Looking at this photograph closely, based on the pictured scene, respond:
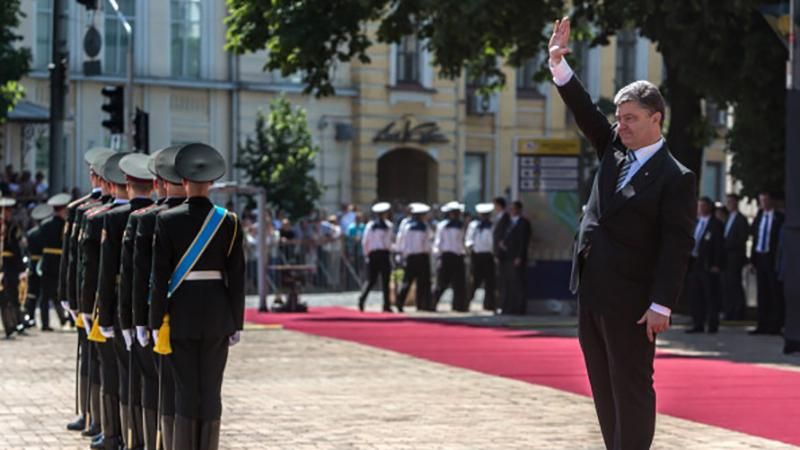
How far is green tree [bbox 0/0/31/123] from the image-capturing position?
1340 inches

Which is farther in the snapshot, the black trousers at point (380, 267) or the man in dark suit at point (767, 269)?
the black trousers at point (380, 267)

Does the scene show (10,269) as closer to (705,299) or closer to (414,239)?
(705,299)

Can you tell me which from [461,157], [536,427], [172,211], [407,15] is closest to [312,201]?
[461,157]

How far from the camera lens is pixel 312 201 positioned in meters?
45.8

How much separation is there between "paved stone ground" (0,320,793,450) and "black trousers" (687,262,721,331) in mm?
6412

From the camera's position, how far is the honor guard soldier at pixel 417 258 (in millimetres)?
33688

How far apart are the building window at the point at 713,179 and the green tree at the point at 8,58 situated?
28.1 m

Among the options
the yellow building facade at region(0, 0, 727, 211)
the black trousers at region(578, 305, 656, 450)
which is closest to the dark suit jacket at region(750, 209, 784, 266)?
→ the black trousers at region(578, 305, 656, 450)

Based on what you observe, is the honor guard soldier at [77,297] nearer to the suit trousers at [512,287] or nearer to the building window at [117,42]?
the suit trousers at [512,287]

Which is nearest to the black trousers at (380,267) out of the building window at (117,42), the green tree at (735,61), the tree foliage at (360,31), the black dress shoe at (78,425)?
the tree foliage at (360,31)

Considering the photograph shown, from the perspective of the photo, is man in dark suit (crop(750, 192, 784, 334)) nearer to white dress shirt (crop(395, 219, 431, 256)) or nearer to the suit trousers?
the suit trousers

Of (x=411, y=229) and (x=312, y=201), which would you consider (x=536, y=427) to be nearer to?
(x=411, y=229)

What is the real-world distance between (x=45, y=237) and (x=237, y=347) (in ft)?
12.5

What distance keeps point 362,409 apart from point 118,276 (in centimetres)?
385
